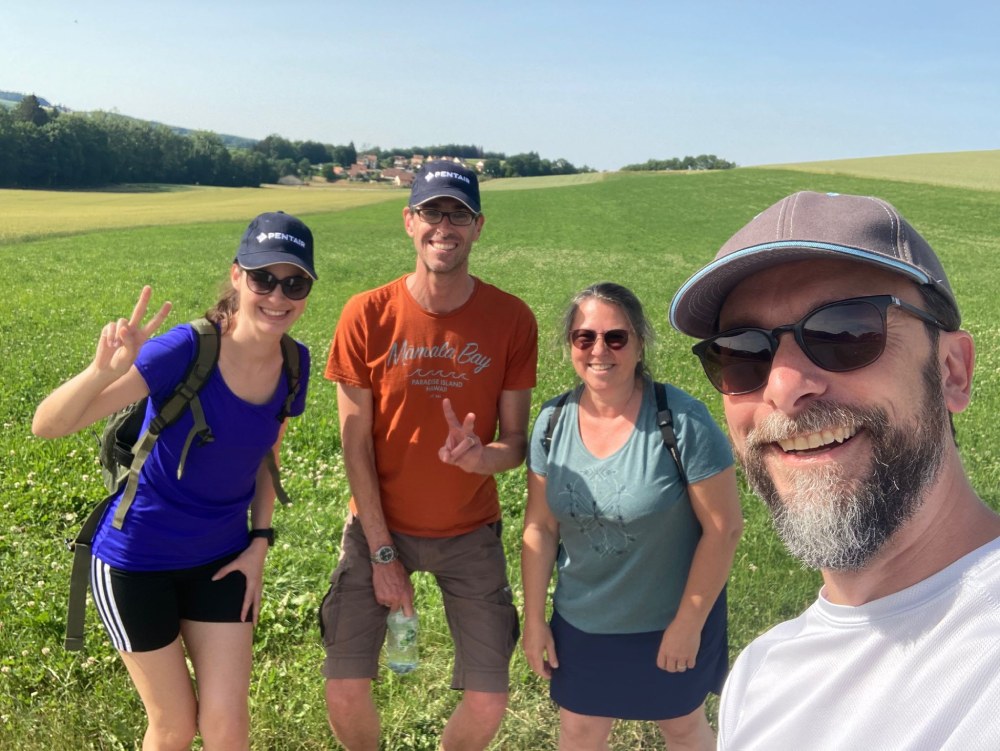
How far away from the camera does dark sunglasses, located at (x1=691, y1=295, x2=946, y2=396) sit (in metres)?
1.53

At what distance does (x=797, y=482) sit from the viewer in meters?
1.63

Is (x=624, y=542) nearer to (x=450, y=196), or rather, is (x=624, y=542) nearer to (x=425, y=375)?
(x=425, y=375)

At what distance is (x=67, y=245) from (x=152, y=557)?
30061 millimetres

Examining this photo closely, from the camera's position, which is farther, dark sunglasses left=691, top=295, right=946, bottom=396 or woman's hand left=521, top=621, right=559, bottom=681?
woman's hand left=521, top=621, right=559, bottom=681

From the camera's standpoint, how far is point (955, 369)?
1.57 metres

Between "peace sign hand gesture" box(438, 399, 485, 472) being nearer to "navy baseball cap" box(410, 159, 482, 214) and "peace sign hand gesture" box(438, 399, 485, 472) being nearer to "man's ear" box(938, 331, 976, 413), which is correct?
"navy baseball cap" box(410, 159, 482, 214)

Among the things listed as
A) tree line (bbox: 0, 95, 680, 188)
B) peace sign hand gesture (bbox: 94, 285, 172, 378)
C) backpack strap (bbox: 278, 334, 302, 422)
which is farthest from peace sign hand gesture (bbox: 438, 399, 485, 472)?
tree line (bbox: 0, 95, 680, 188)

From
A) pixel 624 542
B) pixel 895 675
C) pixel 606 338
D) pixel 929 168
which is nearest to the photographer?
pixel 895 675

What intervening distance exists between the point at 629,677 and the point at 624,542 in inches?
23.0

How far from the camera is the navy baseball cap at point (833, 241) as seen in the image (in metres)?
1.48

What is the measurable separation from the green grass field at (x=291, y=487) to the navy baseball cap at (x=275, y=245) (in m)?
2.18

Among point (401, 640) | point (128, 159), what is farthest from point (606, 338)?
point (128, 159)

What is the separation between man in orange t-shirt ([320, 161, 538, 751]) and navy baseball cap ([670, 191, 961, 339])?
168 centimetres

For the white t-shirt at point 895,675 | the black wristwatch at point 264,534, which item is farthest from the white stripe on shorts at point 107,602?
the white t-shirt at point 895,675
